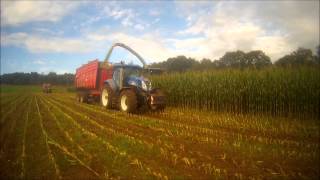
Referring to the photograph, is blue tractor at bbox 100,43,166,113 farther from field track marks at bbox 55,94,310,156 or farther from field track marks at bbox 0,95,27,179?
field track marks at bbox 0,95,27,179

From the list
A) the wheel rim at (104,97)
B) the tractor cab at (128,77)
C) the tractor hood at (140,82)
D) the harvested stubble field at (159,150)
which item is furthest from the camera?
the wheel rim at (104,97)

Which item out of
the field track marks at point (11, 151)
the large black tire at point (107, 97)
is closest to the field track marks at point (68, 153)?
the field track marks at point (11, 151)

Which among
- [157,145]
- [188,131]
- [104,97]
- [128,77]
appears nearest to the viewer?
[157,145]

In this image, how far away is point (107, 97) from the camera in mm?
16641

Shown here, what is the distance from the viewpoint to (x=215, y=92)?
1520 cm

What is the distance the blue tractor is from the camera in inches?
537

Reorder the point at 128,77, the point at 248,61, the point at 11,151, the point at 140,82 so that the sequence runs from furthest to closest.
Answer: the point at 248,61 < the point at 128,77 < the point at 140,82 < the point at 11,151

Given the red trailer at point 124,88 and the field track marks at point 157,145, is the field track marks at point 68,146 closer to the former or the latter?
the field track marks at point 157,145

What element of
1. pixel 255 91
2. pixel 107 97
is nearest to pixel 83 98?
pixel 107 97

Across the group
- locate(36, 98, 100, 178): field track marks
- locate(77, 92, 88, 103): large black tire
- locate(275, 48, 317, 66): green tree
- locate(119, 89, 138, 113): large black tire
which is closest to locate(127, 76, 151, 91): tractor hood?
locate(119, 89, 138, 113): large black tire

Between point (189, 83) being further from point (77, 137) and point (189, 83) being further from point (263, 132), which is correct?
point (77, 137)

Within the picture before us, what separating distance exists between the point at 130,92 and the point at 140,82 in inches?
34.7

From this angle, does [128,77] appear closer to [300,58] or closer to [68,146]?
[68,146]

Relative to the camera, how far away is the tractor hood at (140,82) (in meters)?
14.2
